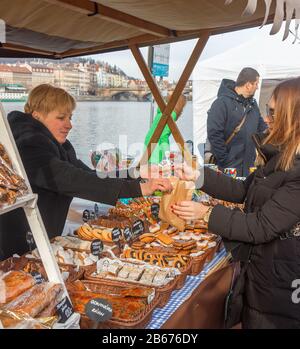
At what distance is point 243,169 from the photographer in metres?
4.53

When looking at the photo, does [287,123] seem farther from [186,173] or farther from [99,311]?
[99,311]

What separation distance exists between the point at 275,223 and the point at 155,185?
2.57 feet

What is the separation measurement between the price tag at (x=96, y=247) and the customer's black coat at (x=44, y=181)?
21cm

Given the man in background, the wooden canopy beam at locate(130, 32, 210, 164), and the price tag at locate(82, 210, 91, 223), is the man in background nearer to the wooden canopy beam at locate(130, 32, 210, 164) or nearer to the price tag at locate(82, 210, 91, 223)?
the wooden canopy beam at locate(130, 32, 210, 164)

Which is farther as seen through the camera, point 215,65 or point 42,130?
point 215,65

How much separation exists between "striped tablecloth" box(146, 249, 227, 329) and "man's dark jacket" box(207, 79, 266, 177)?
2.32 metres

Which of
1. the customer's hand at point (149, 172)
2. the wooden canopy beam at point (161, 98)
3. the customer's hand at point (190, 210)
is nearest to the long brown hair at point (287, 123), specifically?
the customer's hand at point (190, 210)

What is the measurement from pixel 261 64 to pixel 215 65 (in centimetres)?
82

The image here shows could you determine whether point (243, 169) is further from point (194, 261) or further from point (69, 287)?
point (69, 287)

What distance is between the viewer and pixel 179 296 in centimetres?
181

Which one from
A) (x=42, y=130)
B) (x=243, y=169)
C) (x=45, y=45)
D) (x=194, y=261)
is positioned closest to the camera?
(x=194, y=261)

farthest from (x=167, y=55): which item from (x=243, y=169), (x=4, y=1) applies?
(x=4, y=1)

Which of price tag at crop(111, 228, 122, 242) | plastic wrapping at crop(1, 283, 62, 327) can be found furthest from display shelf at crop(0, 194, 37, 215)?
price tag at crop(111, 228, 122, 242)

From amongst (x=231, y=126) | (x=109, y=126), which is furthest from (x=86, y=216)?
(x=109, y=126)
